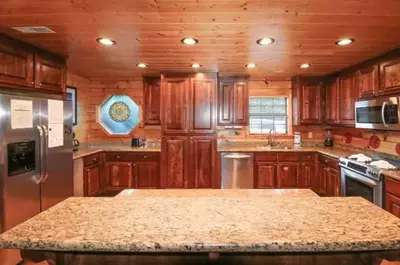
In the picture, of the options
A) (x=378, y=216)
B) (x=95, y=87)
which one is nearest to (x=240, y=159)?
(x=95, y=87)

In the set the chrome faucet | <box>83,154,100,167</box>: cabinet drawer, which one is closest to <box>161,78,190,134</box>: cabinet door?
<box>83,154,100,167</box>: cabinet drawer

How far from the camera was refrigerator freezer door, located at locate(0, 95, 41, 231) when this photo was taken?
93.4 inches

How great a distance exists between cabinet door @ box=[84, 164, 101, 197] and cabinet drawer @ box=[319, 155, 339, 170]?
148 inches

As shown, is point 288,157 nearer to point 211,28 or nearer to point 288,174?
point 288,174

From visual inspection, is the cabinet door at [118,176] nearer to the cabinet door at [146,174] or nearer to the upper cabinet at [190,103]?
the cabinet door at [146,174]

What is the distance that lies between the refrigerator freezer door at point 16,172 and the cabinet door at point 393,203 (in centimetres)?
347

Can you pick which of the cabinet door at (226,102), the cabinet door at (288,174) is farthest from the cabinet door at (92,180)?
the cabinet door at (288,174)

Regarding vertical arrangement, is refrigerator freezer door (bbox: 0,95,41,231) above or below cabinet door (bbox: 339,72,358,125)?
below

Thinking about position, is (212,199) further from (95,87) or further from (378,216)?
(95,87)

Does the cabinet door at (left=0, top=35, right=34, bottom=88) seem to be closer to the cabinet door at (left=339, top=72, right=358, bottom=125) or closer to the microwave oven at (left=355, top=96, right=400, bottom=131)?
the microwave oven at (left=355, top=96, right=400, bottom=131)

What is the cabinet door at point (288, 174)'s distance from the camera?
483cm

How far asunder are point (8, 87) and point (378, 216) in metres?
3.11

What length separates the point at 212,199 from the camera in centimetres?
149

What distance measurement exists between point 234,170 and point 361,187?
6.35ft
